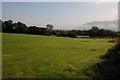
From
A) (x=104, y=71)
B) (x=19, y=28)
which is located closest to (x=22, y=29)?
(x=19, y=28)

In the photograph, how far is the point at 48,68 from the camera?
1513cm

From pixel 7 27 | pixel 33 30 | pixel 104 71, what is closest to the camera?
pixel 104 71

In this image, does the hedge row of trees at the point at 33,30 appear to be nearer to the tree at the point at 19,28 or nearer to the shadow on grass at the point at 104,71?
the tree at the point at 19,28

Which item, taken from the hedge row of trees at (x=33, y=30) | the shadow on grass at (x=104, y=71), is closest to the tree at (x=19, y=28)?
the hedge row of trees at (x=33, y=30)

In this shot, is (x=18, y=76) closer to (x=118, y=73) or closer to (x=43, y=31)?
(x=118, y=73)

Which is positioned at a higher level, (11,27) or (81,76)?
(11,27)

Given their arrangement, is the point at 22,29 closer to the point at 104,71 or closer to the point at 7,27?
the point at 7,27

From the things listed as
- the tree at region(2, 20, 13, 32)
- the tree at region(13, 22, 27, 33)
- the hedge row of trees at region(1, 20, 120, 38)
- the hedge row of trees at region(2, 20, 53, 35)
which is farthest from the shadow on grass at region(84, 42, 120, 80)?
the tree at region(2, 20, 13, 32)

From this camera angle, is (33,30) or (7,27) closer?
(33,30)

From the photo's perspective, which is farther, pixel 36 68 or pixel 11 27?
pixel 11 27

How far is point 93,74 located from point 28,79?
13.8 ft

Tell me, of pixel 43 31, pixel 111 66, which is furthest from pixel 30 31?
pixel 111 66

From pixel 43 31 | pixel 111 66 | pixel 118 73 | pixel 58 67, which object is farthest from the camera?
pixel 43 31

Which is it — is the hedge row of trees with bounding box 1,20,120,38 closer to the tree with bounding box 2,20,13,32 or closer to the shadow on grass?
the tree with bounding box 2,20,13,32
